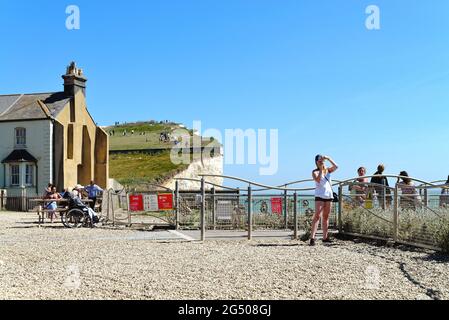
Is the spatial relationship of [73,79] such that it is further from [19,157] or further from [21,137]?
[19,157]

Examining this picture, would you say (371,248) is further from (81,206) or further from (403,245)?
(81,206)

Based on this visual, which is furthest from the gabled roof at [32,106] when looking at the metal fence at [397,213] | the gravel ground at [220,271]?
the metal fence at [397,213]

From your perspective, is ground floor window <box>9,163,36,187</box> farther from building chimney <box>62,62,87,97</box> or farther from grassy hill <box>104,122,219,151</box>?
grassy hill <box>104,122,219,151</box>

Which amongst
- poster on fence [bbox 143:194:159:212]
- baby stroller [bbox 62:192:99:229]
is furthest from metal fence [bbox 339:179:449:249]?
baby stroller [bbox 62:192:99:229]

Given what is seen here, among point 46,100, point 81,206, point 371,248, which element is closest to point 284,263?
point 371,248

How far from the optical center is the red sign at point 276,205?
53.7 ft

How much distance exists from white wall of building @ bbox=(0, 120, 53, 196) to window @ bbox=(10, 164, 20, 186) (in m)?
0.33

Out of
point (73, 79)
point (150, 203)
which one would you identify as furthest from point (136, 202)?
point (73, 79)

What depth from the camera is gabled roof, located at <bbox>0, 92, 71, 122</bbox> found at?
41.2 meters

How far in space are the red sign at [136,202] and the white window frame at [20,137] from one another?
1019 inches

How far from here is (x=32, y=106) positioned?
4278 centimetres

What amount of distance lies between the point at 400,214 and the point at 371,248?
1058 mm

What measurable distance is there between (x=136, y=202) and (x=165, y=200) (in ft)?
4.24

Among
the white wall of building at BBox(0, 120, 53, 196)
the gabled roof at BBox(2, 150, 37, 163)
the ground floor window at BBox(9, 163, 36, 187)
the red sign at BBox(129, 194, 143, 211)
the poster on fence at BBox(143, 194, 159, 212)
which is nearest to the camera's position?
the poster on fence at BBox(143, 194, 159, 212)
